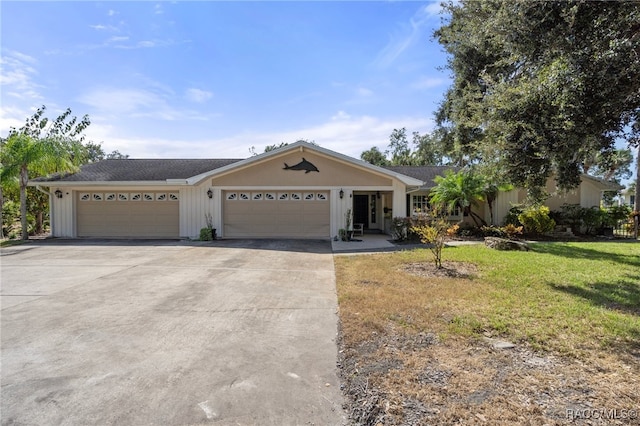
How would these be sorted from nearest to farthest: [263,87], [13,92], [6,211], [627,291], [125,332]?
[125,332] → [627,291] → [13,92] → [263,87] → [6,211]

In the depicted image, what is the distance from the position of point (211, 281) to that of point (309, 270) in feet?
8.18

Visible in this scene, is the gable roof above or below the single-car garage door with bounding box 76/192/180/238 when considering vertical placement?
above

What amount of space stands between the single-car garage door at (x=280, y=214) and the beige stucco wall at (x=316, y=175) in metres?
0.50

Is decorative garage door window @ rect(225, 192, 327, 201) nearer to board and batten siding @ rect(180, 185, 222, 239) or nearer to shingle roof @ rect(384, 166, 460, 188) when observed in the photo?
board and batten siding @ rect(180, 185, 222, 239)

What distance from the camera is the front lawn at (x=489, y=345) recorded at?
8.99 feet

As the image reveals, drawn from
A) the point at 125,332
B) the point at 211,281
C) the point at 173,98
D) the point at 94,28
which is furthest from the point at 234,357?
the point at 173,98

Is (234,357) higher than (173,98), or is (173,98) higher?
(173,98)

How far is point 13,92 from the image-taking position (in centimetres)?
1334

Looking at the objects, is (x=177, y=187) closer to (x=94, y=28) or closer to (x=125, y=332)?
(x=94, y=28)

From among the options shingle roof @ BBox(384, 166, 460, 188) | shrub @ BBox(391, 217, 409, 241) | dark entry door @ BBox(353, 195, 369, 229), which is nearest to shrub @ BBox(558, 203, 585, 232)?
shingle roof @ BBox(384, 166, 460, 188)

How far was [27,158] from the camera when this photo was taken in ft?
48.1

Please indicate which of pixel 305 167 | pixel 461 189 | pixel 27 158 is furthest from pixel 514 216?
pixel 27 158

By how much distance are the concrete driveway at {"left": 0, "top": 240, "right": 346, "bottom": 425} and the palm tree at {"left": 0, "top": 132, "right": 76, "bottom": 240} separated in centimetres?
880

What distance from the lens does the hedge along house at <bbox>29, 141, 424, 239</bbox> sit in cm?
1498
